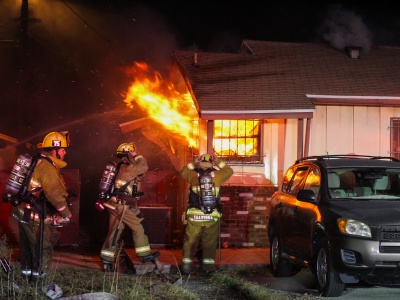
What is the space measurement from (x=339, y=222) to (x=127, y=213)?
3905 millimetres

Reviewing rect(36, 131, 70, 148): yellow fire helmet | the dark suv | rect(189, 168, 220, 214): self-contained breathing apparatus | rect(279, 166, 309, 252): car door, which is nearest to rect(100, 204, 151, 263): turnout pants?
rect(189, 168, 220, 214): self-contained breathing apparatus

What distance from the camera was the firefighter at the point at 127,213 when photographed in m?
11.2

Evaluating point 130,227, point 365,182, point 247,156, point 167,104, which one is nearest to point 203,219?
point 130,227

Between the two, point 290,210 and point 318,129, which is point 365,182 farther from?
point 318,129

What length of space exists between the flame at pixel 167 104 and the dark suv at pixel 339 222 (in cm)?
509

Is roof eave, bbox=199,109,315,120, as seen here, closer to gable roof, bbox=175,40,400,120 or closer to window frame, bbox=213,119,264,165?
gable roof, bbox=175,40,400,120

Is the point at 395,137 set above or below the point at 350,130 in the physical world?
below

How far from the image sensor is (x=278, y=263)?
1084 cm

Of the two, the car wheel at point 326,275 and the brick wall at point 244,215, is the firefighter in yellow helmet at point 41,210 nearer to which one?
the car wheel at point 326,275

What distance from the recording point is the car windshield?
9531 mm

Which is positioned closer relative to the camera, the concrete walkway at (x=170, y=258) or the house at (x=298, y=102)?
the concrete walkway at (x=170, y=258)

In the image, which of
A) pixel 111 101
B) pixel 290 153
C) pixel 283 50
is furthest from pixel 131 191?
pixel 111 101

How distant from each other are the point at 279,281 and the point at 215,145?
16.0ft

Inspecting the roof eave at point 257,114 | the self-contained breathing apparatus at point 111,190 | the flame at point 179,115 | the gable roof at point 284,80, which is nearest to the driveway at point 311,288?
the self-contained breathing apparatus at point 111,190
